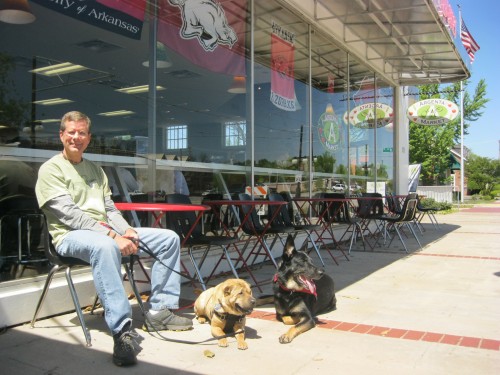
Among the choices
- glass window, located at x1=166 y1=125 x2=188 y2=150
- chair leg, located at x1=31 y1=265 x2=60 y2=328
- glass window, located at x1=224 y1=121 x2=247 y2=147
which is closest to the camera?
chair leg, located at x1=31 y1=265 x2=60 y2=328

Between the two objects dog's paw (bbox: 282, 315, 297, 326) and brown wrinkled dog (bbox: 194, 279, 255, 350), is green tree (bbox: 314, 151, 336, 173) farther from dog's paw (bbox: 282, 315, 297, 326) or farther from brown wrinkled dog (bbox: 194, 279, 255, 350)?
brown wrinkled dog (bbox: 194, 279, 255, 350)

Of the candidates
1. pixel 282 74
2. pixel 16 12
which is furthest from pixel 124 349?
pixel 282 74

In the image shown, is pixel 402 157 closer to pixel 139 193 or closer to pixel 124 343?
pixel 139 193

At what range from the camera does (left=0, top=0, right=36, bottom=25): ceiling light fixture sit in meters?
4.09

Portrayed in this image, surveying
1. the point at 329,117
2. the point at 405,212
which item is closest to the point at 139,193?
the point at 405,212

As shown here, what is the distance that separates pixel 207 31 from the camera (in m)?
6.31

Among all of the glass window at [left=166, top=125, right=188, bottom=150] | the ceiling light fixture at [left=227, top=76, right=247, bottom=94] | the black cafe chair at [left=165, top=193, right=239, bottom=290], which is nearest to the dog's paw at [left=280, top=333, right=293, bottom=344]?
the black cafe chair at [left=165, top=193, right=239, bottom=290]

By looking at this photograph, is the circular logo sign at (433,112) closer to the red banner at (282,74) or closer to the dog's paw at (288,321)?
the red banner at (282,74)

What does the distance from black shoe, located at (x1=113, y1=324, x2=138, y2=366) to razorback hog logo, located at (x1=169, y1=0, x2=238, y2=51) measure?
4138mm

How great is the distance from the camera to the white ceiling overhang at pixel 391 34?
820 cm

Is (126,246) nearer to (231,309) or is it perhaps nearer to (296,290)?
(231,309)

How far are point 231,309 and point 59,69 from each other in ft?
11.2

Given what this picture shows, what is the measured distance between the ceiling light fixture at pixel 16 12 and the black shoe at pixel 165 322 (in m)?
2.89

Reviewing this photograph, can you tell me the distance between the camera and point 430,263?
683 cm
